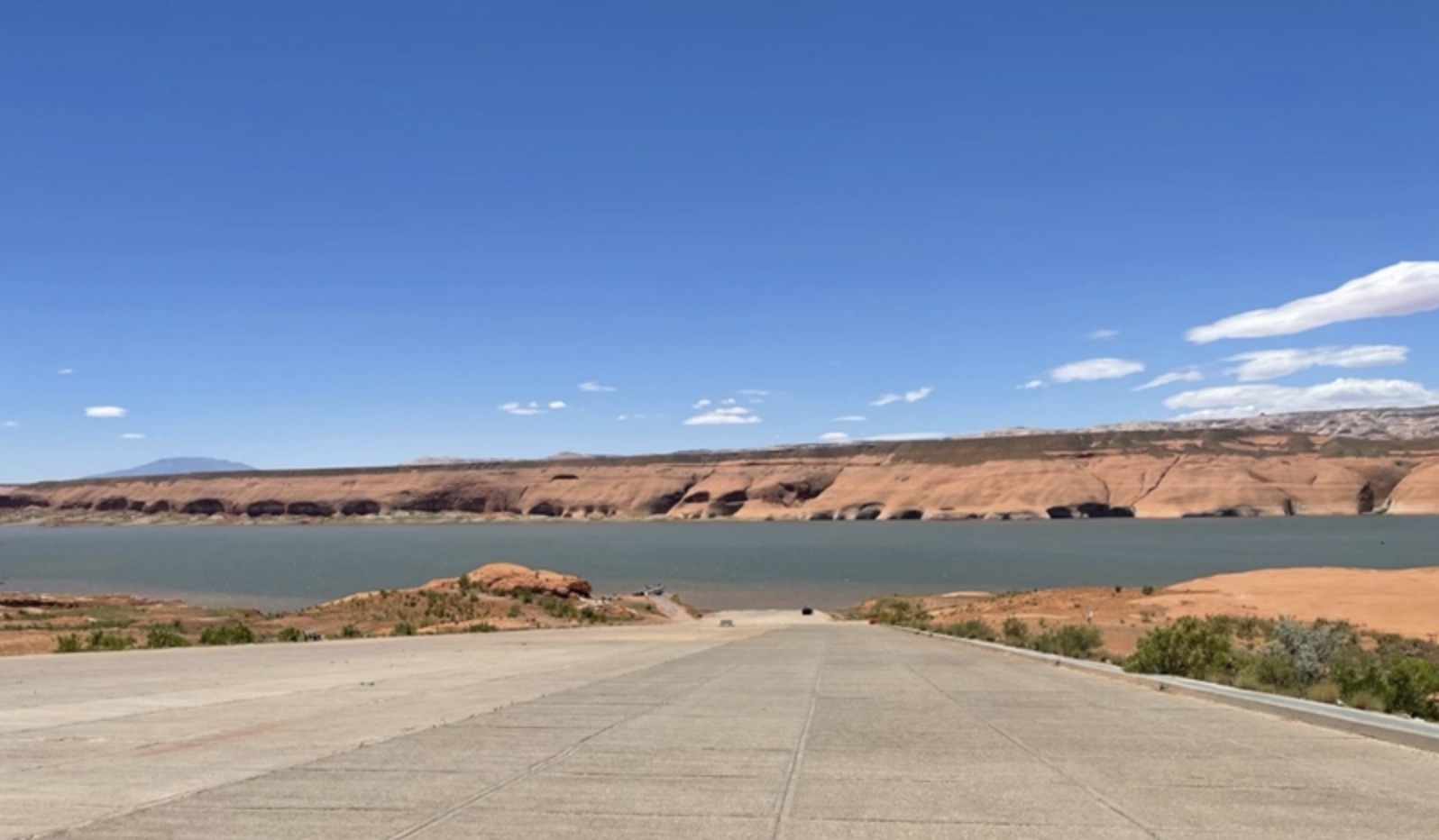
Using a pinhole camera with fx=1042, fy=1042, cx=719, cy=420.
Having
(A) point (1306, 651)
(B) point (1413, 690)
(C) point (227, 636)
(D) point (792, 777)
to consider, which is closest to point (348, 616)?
(C) point (227, 636)

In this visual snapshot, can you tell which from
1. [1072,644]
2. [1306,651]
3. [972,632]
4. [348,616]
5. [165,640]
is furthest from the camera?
[348,616]

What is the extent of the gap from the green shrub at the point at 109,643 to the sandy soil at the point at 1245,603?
84.3ft

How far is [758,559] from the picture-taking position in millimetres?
100625

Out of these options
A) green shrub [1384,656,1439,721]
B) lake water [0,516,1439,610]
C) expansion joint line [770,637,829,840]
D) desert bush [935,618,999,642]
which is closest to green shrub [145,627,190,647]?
expansion joint line [770,637,829,840]

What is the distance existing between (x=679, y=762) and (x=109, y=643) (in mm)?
24303

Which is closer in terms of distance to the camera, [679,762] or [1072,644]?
[679,762]

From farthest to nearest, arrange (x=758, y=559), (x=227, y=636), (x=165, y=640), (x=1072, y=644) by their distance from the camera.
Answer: (x=758, y=559), (x=227, y=636), (x=165, y=640), (x=1072, y=644)

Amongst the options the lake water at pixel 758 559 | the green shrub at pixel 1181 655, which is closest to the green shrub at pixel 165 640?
the green shrub at pixel 1181 655

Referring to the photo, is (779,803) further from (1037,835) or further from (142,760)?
(142,760)

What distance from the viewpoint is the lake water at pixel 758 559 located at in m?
72.2

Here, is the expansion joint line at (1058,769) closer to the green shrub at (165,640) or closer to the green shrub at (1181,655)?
the green shrub at (1181,655)

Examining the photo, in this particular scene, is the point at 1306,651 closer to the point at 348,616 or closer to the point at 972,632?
the point at 972,632

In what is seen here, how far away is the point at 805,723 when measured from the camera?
1064 centimetres

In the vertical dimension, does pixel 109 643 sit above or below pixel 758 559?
above
